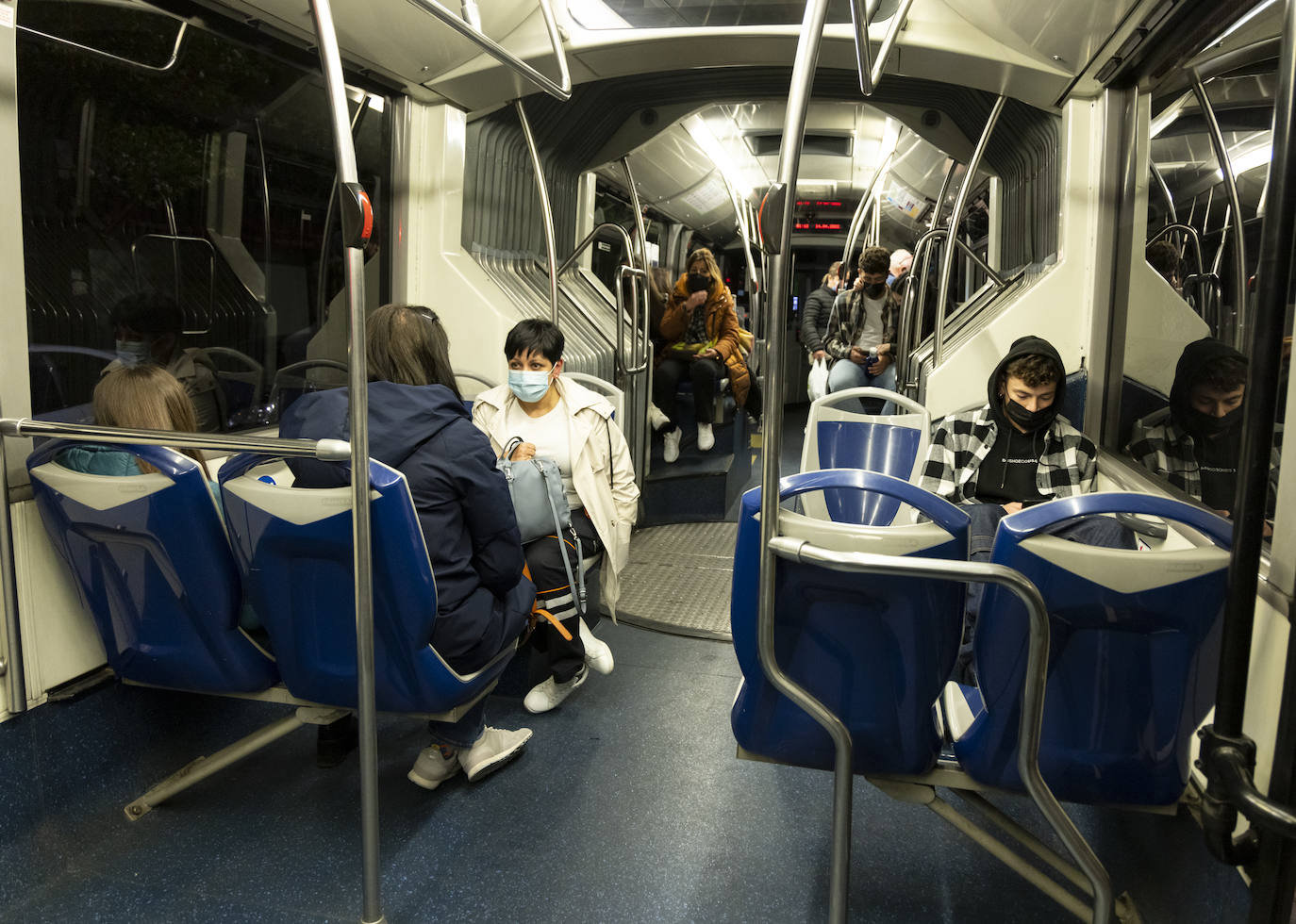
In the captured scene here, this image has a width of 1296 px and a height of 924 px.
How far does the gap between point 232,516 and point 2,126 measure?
990 millimetres

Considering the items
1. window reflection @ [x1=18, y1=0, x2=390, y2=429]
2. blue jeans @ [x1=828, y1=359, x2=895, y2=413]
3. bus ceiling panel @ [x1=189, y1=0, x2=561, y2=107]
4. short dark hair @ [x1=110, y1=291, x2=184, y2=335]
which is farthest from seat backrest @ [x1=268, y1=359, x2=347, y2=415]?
blue jeans @ [x1=828, y1=359, x2=895, y2=413]

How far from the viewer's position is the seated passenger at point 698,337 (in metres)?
6.62

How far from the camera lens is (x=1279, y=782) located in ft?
4.09

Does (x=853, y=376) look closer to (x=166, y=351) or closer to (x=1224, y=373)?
(x=1224, y=373)

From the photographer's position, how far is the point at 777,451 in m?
1.56

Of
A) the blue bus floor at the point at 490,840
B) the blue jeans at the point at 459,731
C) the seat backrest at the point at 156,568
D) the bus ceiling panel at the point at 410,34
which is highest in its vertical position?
the bus ceiling panel at the point at 410,34

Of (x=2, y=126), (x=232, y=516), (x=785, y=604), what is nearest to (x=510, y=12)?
(x=2, y=126)

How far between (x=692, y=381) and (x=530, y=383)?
132 inches

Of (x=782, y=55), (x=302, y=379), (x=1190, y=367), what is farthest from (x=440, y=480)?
(x=782, y=55)

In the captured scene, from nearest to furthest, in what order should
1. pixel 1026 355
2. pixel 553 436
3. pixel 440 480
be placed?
pixel 440 480, pixel 1026 355, pixel 553 436

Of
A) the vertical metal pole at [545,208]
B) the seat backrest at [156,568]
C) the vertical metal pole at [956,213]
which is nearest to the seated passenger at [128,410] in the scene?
the seat backrest at [156,568]

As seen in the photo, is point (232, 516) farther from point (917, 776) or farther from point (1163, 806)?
point (1163, 806)

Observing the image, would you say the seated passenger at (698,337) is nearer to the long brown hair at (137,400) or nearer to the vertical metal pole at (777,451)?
the long brown hair at (137,400)

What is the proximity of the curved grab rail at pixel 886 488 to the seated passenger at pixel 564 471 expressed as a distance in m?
1.45
